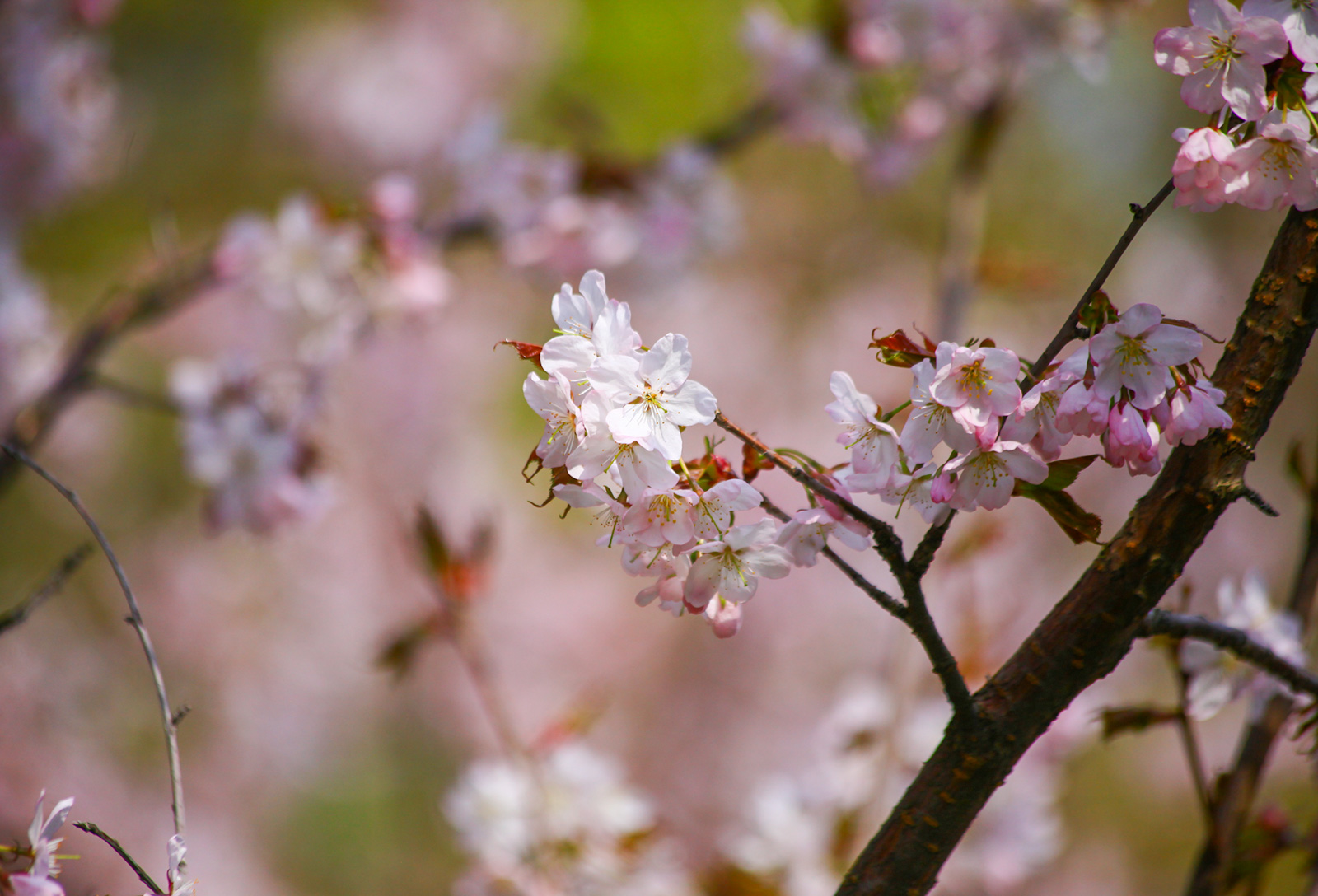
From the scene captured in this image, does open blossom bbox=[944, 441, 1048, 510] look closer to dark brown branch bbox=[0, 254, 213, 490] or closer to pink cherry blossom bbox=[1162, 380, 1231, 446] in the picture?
pink cherry blossom bbox=[1162, 380, 1231, 446]

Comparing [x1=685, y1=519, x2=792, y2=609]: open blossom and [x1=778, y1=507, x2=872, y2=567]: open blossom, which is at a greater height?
[x1=778, y1=507, x2=872, y2=567]: open blossom

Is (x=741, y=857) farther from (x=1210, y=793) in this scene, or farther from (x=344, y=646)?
(x=344, y=646)

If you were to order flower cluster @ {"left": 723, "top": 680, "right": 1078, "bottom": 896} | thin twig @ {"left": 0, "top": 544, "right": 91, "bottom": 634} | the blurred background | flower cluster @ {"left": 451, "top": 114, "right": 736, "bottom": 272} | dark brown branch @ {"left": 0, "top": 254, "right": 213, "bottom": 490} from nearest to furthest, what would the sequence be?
thin twig @ {"left": 0, "top": 544, "right": 91, "bottom": 634} → dark brown branch @ {"left": 0, "top": 254, "right": 213, "bottom": 490} → flower cluster @ {"left": 723, "top": 680, "right": 1078, "bottom": 896} → flower cluster @ {"left": 451, "top": 114, "right": 736, "bottom": 272} → the blurred background

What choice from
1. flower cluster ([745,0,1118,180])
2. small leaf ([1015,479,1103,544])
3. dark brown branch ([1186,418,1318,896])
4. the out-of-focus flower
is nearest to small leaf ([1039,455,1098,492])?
small leaf ([1015,479,1103,544])

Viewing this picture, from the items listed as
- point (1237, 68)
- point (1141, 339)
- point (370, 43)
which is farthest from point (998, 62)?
point (370, 43)

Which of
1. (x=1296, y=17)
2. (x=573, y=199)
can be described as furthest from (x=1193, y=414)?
(x=573, y=199)
